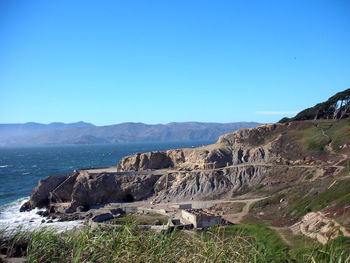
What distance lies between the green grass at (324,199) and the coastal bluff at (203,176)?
417 inches

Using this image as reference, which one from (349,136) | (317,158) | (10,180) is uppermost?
(349,136)

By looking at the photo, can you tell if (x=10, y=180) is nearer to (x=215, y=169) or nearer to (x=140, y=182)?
(x=140, y=182)

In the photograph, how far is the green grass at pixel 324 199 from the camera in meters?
37.3

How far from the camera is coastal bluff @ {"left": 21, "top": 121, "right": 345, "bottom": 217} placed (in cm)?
5691

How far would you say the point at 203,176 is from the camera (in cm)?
5994

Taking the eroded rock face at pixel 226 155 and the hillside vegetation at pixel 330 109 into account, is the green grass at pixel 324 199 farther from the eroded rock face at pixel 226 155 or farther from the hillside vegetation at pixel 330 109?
the hillside vegetation at pixel 330 109

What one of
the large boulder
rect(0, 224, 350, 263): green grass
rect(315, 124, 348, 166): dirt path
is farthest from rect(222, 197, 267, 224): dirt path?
the large boulder

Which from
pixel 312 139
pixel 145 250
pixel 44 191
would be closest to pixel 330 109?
pixel 312 139

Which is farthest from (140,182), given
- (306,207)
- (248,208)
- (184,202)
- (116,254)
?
A: (116,254)

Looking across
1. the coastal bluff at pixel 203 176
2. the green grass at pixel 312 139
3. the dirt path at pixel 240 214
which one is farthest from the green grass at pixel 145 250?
the green grass at pixel 312 139

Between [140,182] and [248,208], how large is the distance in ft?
73.8

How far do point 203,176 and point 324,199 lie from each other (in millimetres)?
24063

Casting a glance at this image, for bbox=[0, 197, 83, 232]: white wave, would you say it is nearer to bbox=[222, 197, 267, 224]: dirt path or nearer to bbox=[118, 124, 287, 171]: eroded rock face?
bbox=[222, 197, 267, 224]: dirt path

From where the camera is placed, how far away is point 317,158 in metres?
58.7
